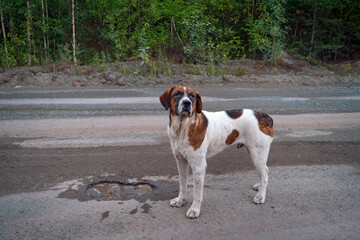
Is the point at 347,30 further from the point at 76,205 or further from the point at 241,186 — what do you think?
the point at 76,205

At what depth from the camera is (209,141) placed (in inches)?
176

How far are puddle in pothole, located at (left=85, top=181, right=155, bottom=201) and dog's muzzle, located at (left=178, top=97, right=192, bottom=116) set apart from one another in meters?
1.61

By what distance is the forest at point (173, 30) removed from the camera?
53.1 feet

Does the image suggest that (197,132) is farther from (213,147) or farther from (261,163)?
(261,163)

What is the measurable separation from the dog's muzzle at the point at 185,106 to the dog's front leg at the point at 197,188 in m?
0.74

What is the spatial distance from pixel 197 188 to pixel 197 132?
2.44 feet

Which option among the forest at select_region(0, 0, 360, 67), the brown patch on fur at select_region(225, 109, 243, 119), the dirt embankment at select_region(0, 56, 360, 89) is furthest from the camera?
the forest at select_region(0, 0, 360, 67)

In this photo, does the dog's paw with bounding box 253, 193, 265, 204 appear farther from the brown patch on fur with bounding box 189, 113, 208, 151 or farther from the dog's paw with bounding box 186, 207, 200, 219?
the brown patch on fur with bounding box 189, 113, 208, 151

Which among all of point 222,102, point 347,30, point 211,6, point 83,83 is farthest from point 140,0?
point 347,30

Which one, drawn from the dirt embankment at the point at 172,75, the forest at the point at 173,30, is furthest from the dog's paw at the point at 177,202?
the forest at the point at 173,30

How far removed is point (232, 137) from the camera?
460cm

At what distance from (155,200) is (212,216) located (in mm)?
892

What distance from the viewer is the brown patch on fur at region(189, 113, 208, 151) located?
13.9ft

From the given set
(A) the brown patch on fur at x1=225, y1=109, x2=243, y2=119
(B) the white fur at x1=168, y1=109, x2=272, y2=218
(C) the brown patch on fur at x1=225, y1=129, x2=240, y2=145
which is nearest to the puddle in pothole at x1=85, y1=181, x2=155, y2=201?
(B) the white fur at x1=168, y1=109, x2=272, y2=218
